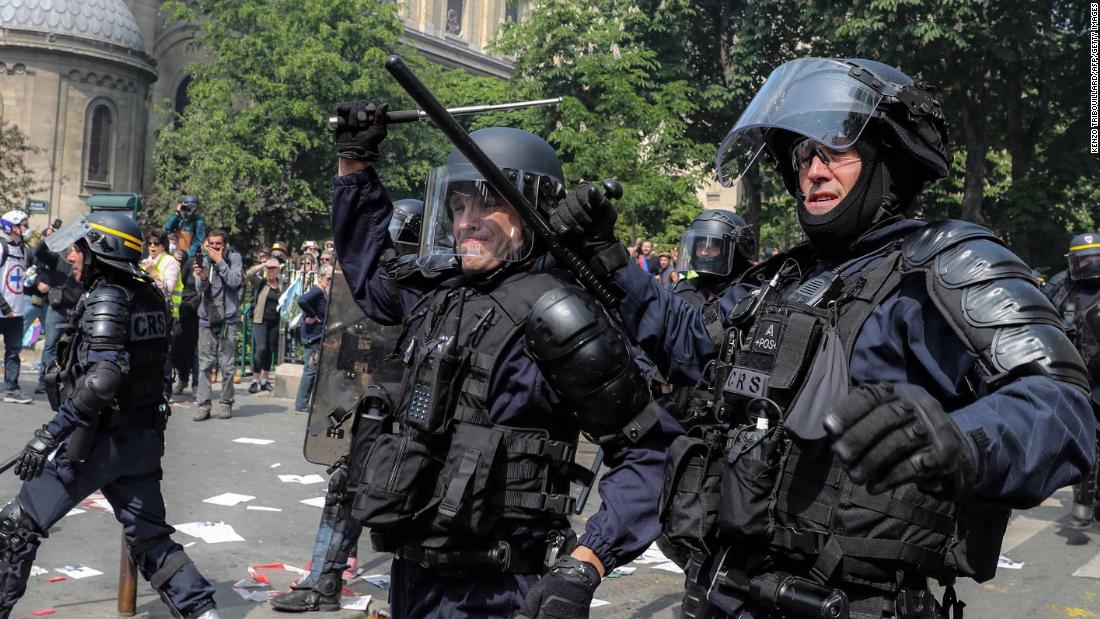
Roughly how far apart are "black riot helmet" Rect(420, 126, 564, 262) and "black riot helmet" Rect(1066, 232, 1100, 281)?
6.61m

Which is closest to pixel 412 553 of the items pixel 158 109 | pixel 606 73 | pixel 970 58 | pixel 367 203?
pixel 367 203

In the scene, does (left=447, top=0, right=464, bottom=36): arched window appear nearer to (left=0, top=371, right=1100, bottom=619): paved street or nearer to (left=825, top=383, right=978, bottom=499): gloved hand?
(left=0, top=371, right=1100, bottom=619): paved street

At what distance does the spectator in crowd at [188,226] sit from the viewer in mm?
12656

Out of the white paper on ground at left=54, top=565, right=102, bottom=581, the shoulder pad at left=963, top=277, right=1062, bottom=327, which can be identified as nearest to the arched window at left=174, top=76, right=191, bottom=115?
the white paper on ground at left=54, top=565, right=102, bottom=581

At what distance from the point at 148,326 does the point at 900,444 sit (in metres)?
4.41

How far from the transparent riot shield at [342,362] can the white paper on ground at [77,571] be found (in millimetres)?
1445

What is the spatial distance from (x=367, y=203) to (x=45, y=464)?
239 cm

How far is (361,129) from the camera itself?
11.4 feet

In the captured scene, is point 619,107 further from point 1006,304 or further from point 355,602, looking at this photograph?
point 1006,304

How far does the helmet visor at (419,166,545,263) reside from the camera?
313 centimetres

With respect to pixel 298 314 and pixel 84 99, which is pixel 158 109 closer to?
pixel 84 99

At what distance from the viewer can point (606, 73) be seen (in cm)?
2414

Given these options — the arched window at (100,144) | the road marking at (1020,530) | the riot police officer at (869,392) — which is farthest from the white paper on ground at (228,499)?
the arched window at (100,144)

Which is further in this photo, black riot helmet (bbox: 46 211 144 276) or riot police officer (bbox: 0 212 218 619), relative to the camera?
black riot helmet (bbox: 46 211 144 276)
